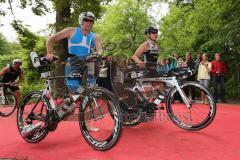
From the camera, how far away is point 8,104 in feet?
42.9

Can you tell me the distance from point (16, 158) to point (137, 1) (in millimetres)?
40938

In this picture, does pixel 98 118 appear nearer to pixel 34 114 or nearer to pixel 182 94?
pixel 34 114

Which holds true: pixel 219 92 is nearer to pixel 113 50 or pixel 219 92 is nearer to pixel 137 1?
pixel 113 50

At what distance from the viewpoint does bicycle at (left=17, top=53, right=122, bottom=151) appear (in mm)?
5609

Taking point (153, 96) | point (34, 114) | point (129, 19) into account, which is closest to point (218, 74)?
point (153, 96)

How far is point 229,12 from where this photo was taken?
20.1 m

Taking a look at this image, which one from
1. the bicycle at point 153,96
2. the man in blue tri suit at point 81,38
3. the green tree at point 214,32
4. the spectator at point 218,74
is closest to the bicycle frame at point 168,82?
the bicycle at point 153,96

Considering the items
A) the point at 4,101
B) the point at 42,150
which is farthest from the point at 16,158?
the point at 4,101

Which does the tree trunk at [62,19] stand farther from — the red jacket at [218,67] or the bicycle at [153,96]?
the bicycle at [153,96]

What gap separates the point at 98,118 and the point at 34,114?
4.22ft

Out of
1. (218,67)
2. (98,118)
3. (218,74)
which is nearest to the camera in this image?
(98,118)

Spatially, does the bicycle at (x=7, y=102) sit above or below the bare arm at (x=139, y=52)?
below

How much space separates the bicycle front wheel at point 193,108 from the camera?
23.8 feet

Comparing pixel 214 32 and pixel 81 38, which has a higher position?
pixel 214 32
